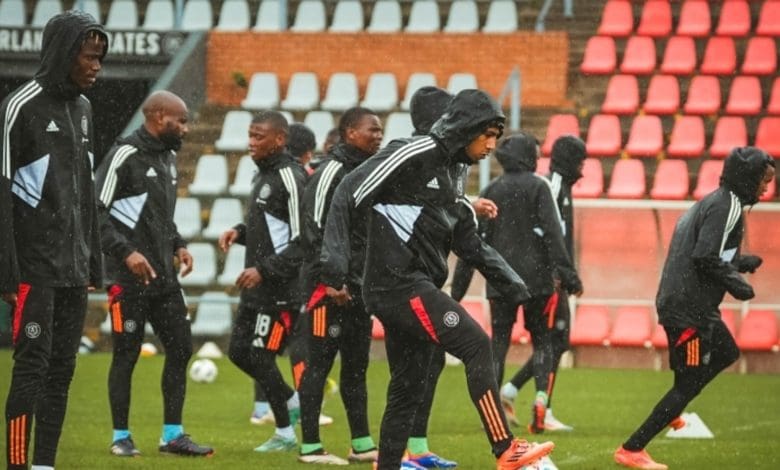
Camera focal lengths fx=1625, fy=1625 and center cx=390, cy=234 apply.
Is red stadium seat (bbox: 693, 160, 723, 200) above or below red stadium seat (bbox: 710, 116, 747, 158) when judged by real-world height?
below

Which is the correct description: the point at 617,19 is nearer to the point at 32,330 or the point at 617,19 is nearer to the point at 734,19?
the point at 734,19

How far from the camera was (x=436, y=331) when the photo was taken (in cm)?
790

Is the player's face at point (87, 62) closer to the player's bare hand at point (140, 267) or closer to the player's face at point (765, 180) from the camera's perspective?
the player's bare hand at point (140, 267)

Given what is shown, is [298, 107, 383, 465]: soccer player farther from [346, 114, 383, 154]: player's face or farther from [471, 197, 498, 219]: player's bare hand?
[471, 197, 498, 219]: player's bare hand

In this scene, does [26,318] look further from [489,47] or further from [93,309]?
[489,47]

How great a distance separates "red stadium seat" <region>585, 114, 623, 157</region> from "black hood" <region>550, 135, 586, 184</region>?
812 centimetres

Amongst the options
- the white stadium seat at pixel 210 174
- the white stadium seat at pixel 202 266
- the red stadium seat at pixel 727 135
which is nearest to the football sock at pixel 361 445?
the white stadium seat at pixel 202 266

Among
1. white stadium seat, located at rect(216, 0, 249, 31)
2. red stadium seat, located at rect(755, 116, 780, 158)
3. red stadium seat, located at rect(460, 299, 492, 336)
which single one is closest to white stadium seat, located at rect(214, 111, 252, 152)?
white stadium seat, located at rect(216, 0, 249, 31)

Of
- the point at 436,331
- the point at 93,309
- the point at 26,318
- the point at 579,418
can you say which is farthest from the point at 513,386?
the point at 93,309

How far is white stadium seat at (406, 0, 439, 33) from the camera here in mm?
23656

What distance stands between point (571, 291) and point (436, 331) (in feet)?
14.4

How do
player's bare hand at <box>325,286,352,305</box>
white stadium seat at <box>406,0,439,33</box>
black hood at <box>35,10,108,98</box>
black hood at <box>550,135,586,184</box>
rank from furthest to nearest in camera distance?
white stadium seat at <box>406,0,439,33</box> → black hood at <box>550,135,586,184</box> → player's bare hand at <box>325,286,352,305</box> → black hood at <box>35,10,108,98</box>

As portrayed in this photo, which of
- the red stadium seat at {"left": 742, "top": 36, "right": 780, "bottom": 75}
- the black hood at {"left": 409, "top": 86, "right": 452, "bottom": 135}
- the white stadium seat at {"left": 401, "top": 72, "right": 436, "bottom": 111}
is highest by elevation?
the red stadium seat at {"left": 742, "top": 36, "right": 780, "bottom": 75}

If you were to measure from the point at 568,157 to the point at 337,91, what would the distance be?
34.0 feet
